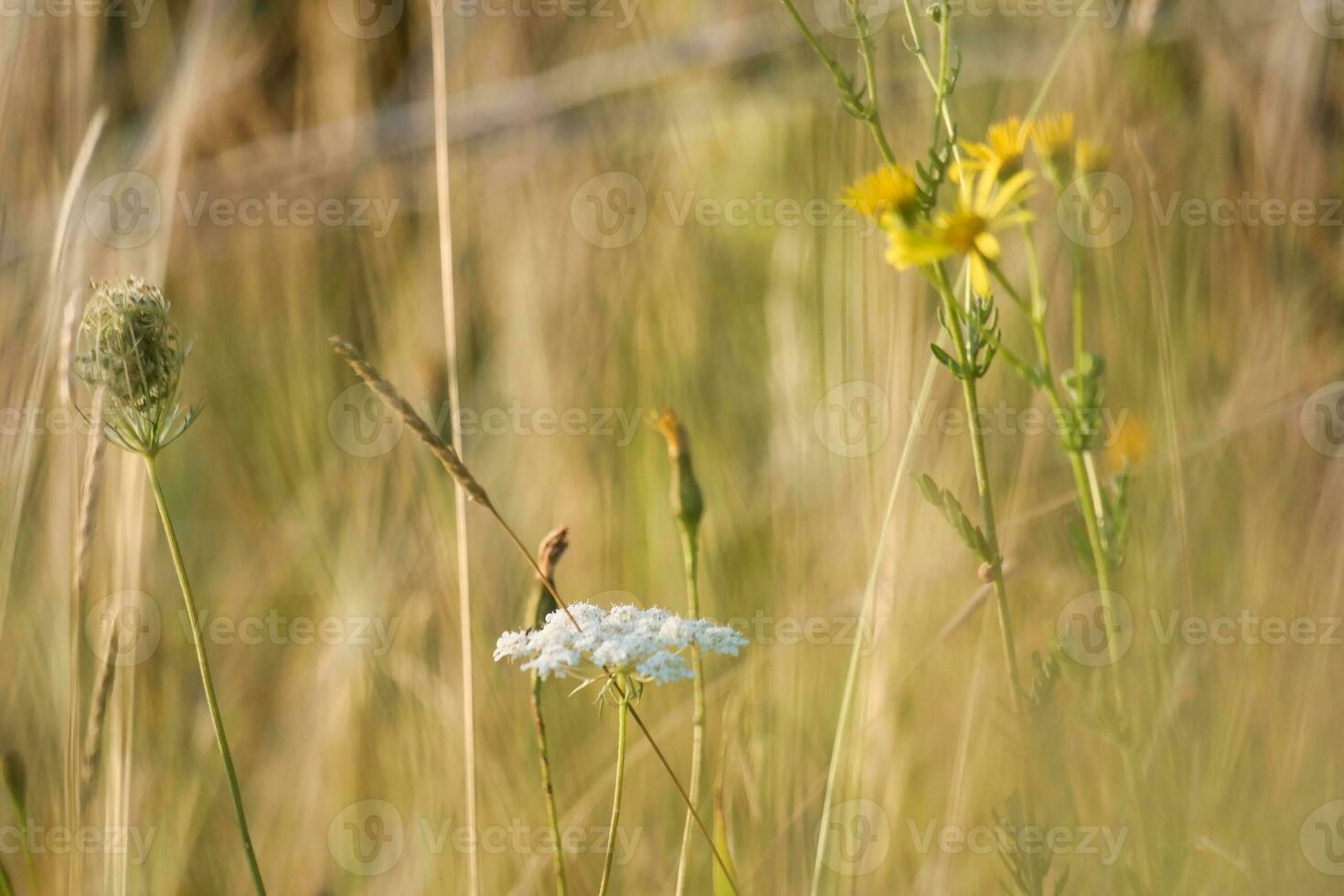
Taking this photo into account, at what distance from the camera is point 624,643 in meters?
0.77

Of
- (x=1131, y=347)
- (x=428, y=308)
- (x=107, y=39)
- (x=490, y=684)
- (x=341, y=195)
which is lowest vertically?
(x=490, y=684)

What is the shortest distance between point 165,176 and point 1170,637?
1.46 metres

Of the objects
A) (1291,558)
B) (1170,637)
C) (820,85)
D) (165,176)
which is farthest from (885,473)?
(820,85)

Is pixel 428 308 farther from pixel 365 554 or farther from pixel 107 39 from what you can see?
pixel 107 39

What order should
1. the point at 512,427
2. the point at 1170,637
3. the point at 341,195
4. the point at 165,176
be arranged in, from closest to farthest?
the point at 1170,637 < the point at 165,176 < the point at 512,427 < the point at 341,195

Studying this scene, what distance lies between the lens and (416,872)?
155 cm

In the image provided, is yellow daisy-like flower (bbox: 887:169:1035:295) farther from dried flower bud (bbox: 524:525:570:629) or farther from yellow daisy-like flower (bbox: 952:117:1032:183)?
dried flower bud (bbox: 524:525:570:629)

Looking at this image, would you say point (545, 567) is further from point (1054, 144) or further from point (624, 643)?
point (1054, 144)

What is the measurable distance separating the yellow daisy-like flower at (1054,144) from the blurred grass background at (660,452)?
0.15m

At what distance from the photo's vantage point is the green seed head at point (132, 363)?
2.84 ft

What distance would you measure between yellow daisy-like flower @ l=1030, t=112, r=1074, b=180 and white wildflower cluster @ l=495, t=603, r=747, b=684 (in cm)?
71

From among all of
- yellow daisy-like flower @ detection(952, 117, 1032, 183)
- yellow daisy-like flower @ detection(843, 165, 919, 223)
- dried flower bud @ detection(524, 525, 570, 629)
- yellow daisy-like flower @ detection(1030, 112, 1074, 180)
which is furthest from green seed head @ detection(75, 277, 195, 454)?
yellow daisy-like flower @ detection(1030, 112, 1074, 180)

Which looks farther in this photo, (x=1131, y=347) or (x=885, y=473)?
(x=1131, y=347)

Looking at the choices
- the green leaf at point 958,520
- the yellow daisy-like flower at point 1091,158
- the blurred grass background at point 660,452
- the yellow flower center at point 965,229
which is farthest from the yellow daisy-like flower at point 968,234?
the blurred grass background at point 660,452
